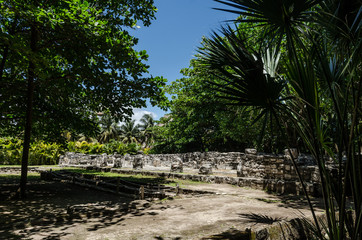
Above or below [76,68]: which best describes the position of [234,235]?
below

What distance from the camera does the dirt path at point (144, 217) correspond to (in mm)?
4668

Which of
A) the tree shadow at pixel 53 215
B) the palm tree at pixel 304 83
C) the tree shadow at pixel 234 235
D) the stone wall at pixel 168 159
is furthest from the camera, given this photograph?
the stone wall at pixel 168 159

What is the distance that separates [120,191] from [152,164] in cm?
1497

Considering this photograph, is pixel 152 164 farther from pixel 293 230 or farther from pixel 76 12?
pixel 293 230

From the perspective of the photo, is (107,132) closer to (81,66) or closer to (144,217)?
(81,66)

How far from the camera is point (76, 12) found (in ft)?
21.6

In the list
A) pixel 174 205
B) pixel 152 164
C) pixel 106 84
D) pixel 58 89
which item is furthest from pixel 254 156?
pixel 152 164

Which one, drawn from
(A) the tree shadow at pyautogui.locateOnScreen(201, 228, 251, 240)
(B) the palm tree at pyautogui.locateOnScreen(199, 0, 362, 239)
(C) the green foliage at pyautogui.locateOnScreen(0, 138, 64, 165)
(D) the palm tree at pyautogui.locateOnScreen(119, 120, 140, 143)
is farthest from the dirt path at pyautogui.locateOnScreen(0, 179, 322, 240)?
(D) the palm tree at pyautogui.locateOnScreen(119, 120, 140, 143)

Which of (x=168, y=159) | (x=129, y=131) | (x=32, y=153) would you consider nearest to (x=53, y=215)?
(x=168, y=159)

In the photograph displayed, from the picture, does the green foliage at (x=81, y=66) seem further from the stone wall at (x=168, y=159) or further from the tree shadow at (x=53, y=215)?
the stone wall at (x=168, y=159)

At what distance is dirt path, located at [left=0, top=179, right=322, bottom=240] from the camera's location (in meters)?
4.67

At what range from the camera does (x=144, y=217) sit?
5895 millimetres

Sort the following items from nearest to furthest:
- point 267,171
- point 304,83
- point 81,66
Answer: point 304,83
point 81,66
point 267,171

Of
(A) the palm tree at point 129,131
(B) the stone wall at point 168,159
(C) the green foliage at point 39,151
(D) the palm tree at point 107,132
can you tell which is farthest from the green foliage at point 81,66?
(A) the palm tree at point 129,131
